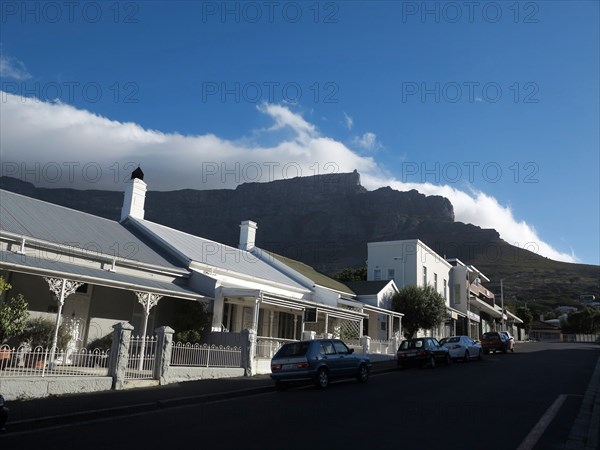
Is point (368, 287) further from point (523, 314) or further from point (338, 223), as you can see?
point (338, 223)

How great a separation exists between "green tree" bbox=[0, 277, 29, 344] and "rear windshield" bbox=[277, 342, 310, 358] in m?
7.00

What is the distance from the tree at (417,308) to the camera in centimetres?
3550

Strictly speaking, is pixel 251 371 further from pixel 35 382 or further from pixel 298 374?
pixel 35 382

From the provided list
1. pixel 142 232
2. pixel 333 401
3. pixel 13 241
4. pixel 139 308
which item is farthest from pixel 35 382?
pixel 142 232

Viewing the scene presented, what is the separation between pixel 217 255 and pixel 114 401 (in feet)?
46.0

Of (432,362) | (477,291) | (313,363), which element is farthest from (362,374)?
(477,291)

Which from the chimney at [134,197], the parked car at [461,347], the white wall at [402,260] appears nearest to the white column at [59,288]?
the chimney at [134,197]

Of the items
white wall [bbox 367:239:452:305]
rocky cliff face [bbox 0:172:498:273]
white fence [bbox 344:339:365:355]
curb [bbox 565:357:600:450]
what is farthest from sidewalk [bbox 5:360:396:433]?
rocky cliff face [bbox 0:172:498:273]

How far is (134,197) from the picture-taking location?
2498cm

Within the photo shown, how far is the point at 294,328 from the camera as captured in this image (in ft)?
92.3

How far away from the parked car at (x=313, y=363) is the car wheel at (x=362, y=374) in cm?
17

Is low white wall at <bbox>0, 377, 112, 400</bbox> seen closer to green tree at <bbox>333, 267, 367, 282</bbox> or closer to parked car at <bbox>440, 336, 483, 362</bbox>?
parked car at <bbox>440, 336, 483, 362</bbox>

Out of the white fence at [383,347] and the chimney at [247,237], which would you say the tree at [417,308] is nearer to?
the white fence at [383,347]

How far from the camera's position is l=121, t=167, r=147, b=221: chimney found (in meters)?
24.9
